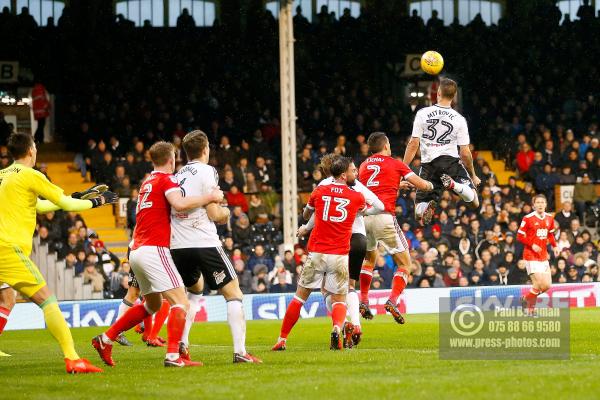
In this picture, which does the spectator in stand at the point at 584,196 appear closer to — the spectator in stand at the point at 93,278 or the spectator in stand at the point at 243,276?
the spectator in stand at the point at 243,276

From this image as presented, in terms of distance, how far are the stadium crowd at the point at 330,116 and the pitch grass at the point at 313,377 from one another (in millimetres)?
11696

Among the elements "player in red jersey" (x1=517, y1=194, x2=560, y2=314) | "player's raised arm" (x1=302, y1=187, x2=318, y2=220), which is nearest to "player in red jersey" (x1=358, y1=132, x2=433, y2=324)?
"player's raised arm" (x1=302, y1=187, x2=318, y2=220)

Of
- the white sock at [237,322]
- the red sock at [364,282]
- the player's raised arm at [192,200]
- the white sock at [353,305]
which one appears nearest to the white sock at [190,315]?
the white sock at [237,322]

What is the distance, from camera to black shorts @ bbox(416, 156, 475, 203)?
13891mm

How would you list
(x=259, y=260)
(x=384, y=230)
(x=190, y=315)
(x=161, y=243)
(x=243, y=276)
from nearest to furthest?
1. (x=161, y=243)
2. (x=190, y=315)
3. (x=384, y=230)
4. (x=243, y=276)
5. (x=259, y=260)

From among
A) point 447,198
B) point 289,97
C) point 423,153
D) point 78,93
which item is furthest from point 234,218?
point 423,153

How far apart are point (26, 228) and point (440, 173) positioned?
5651 millimetres

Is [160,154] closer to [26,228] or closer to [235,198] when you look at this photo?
[26,228]

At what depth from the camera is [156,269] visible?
10422 mm

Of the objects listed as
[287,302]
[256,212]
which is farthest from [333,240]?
[256,212]

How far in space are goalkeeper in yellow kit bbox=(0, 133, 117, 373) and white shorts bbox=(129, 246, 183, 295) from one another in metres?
0.66

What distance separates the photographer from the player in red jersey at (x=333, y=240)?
1241cm

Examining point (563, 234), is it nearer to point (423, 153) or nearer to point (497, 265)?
point (497, 265)

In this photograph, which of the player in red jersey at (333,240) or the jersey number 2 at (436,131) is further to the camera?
the jersey number 2 at (436,131)
